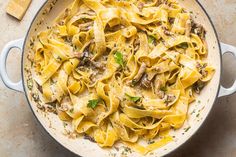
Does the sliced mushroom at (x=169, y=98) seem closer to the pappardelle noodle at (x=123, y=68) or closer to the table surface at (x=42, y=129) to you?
the pappardelle noodle at (x=123, y=68)

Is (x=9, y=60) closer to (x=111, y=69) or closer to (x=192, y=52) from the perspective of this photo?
(x=111, y=69)

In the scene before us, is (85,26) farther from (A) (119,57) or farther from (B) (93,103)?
(B) (93,103)

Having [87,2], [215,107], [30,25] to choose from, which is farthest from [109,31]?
[215,107]

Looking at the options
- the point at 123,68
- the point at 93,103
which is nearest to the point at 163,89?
the point at 123,68

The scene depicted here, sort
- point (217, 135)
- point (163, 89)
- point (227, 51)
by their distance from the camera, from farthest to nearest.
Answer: point (217, 135), point (163, 89), point (227, 51)

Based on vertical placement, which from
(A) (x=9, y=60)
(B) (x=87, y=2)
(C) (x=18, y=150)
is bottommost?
(C) (x=18, y=150)

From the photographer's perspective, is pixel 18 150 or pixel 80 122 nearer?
pixel 80 122
